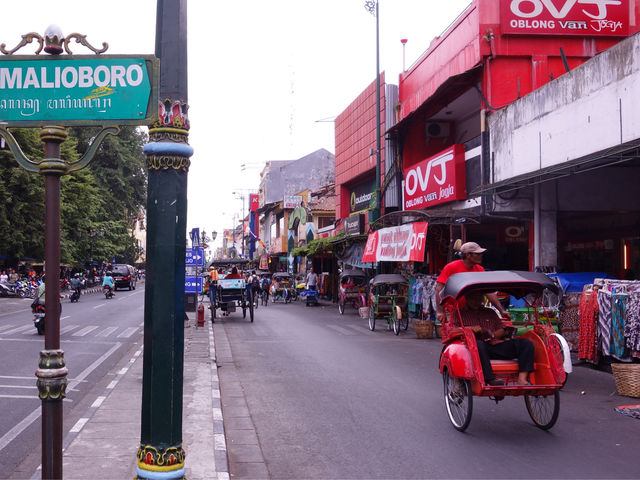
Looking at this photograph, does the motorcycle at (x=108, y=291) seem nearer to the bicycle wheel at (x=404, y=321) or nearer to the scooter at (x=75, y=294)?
the scooter at (x=75, y=294)

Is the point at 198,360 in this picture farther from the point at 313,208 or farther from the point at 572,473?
the point at 313,208

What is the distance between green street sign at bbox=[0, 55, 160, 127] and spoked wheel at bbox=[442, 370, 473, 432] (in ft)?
15.8

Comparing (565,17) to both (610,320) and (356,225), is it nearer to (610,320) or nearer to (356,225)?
(610,320)

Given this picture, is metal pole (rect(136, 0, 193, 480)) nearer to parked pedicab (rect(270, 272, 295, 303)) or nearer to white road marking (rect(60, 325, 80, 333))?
white road marking (rect(60, 325, 80, 333))

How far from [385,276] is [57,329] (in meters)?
16.5

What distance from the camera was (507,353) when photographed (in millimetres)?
7285

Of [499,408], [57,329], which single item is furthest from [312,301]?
[57,329]

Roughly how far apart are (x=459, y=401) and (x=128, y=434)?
3.59 meters

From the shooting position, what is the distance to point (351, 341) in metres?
16.6

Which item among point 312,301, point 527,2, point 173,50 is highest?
point 527,2

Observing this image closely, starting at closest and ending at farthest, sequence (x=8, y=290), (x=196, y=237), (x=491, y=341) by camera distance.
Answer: (x=491, y=341) → (x=196, y=237) → (x=8, y=290)

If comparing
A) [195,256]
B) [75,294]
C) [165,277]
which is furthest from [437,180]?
[75,294]

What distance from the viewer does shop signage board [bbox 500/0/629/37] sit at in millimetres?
17266

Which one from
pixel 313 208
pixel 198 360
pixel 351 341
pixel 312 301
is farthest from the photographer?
pixel 313 208
